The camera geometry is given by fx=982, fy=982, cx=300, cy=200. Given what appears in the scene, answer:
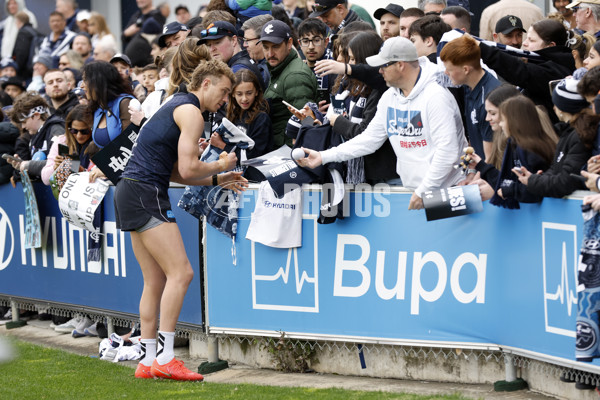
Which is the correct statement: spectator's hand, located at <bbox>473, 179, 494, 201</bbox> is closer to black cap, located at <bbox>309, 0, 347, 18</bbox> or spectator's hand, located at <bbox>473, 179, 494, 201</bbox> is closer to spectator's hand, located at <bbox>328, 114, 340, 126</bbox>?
spectator's hand, located at <bbox>328, 114, 340, 126</bbox>

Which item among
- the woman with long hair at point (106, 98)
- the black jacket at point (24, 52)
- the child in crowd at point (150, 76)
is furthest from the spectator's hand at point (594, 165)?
the black jacket at point (24, 52)

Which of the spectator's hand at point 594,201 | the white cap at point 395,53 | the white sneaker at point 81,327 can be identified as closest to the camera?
the spectator's hand at point 594,201

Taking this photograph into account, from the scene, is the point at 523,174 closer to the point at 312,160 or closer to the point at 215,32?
the point at 312,160

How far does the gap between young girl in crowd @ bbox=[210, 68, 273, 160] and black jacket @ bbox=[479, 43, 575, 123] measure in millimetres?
2010

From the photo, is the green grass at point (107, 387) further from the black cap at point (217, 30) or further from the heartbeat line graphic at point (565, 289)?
the black cap at point (217, 30)

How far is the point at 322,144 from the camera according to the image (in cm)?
739

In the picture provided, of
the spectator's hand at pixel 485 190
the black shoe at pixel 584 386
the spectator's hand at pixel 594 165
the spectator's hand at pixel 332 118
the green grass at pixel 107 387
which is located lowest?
the green grass at pixel 107 387

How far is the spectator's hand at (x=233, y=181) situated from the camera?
7469 millimetres

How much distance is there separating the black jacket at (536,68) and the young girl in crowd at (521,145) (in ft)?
2.22

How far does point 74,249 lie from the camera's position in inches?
370

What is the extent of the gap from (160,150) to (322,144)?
1.22m

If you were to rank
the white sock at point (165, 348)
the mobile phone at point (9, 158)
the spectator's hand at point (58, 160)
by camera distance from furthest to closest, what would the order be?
1. the mobile phone at point (9, 158)
2. the spectator's hand at point (58, 160)
3. the white sock at point (165, 348)

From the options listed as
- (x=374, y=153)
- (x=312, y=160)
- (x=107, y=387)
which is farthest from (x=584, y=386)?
(x=107, y=387)

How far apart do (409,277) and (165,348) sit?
1.85 m
